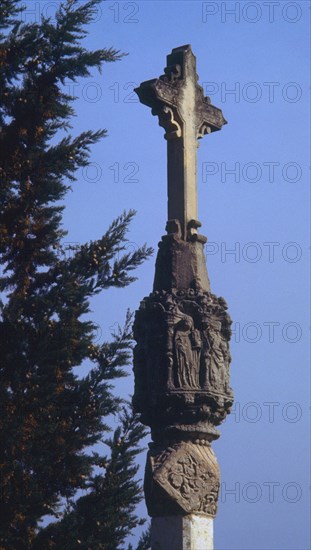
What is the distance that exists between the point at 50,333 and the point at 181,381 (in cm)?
337

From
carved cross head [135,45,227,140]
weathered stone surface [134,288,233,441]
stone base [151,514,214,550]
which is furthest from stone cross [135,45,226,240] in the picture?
stone base [151,514,214,550]

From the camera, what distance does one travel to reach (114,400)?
42.7 ft

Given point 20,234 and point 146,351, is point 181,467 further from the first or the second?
point 20,234

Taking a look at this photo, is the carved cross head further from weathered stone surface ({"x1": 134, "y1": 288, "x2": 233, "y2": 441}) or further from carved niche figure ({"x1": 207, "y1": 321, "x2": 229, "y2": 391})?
carved niche figure ({"x1": 207, "y1": 321, "x2": 229, "y2": 391})

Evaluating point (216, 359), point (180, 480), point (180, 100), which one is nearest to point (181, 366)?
point (216, 359)

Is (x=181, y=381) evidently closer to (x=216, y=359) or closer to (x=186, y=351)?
(x=186, y=351)

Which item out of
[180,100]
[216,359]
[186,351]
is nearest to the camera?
[186,351]

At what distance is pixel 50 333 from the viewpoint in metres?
12.7

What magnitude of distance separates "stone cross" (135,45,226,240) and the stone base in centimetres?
217

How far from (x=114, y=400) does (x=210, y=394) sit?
3539 millimetres

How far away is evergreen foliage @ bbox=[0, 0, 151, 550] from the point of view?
40.1 ft

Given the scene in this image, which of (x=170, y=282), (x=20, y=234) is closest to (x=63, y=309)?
(x=20, y=234)

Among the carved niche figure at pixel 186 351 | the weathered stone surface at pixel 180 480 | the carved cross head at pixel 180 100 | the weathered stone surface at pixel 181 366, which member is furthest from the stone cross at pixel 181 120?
the weathered stone surface at pixel 180 480

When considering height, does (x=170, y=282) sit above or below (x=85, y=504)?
above
